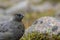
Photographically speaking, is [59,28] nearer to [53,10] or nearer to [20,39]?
[20,39]

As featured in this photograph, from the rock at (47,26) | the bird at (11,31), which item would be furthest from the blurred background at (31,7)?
the bird at (11,31)

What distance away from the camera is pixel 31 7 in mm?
15930

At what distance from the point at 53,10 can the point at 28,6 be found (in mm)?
1317

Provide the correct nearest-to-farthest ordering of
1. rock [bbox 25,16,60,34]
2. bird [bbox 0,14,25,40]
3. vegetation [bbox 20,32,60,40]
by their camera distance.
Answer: bird [bbox 0,14,25,40] → vegetation [bbox 20,32,60,40] → rock [bbox 25,16,60,34]

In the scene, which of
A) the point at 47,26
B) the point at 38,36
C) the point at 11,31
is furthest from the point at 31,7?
the point at 11,31

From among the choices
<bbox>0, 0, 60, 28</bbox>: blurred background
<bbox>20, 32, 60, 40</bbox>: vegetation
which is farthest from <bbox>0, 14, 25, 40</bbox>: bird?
<bbox>0, 0, 60, 28</bbox>: blurred background

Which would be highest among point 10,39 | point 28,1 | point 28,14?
point 28,1

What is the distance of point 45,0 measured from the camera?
1781 centimetres

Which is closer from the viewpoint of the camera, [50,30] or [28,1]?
[50,30]

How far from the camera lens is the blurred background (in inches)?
579

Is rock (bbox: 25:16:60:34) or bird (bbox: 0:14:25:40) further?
rock (bbox: 25:16:60:34)

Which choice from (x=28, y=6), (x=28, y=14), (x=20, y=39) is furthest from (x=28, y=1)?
(x=20, y=39)

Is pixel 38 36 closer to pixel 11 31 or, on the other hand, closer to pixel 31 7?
pixel 11 31

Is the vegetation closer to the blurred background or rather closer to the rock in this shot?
the rock
